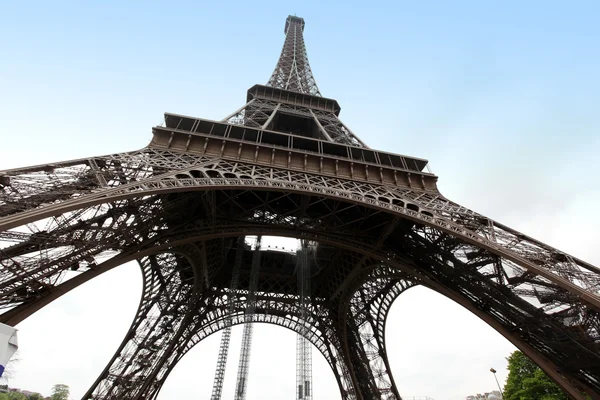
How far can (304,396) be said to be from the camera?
58.0ft

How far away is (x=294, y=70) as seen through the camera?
32.9 meters

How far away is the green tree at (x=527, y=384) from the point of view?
2467 cm

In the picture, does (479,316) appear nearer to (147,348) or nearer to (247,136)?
(247,136)

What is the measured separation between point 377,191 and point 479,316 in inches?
239

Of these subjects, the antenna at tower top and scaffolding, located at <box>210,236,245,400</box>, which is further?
the antenna at tower top

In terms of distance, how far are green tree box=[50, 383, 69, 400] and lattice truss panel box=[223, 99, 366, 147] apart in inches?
2791

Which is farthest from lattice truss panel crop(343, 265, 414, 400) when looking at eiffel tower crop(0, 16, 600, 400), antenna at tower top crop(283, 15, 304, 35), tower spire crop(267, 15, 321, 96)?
antenna at tower top crop(283, 15, 304, 35)

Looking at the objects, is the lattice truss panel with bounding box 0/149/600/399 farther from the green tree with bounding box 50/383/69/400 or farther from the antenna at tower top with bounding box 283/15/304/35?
the green tree with bounding box 50/383/69/400

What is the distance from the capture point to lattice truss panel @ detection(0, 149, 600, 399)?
995cm

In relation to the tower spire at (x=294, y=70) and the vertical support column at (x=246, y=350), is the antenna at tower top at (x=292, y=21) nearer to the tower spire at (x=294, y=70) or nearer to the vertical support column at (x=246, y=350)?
the tower spire at (x=294, y=70)

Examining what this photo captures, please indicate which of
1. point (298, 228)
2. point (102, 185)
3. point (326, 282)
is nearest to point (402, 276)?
point (298, 228)

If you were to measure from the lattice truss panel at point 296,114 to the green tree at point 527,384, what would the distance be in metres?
18.3

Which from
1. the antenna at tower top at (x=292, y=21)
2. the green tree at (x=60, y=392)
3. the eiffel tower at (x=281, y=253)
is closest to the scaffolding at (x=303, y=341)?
the eiffel tower at (x=281, y=253)

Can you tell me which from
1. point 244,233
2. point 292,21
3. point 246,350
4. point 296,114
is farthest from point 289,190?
point 292,21
